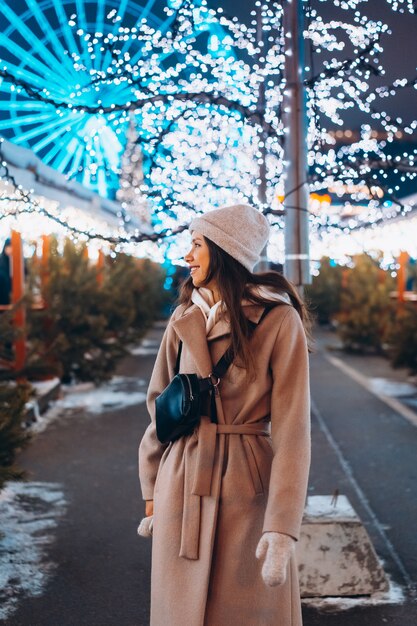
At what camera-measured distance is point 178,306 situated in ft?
9.30

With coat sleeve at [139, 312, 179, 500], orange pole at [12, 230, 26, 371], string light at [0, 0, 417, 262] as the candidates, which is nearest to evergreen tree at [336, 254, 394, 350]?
orange pole at [12, 230, 26, 371]

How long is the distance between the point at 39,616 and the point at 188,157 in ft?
11.4

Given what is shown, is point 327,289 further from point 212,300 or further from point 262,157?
point 212,300

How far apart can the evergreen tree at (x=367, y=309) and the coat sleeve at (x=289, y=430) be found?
14.4 metres

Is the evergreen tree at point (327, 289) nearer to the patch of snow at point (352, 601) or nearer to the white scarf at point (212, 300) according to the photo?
the patch of snow at point (352, 601)

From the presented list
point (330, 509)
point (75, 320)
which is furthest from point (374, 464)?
point (75, 320)

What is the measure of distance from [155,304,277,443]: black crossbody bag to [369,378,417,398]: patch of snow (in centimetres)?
903

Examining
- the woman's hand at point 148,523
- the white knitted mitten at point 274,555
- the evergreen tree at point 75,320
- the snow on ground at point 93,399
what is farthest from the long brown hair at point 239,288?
the evergreen tree at point 75,320

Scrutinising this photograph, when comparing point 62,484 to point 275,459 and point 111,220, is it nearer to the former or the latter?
point 275,459

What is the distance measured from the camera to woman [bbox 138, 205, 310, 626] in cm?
239

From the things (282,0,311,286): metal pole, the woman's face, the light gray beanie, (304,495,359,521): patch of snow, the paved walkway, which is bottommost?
the paved walkway

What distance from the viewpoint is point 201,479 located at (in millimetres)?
2434

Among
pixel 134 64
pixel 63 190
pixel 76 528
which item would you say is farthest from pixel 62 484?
pixel 63 190

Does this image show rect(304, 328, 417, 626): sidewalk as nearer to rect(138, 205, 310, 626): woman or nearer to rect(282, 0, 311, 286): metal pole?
rect(138, 205, 310, 626): woman
